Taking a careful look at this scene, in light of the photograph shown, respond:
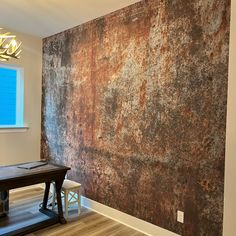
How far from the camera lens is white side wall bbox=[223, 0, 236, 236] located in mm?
1669

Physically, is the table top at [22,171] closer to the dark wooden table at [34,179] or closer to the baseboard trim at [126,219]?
the dark wooden table at [34,179]

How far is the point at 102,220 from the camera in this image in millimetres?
3119

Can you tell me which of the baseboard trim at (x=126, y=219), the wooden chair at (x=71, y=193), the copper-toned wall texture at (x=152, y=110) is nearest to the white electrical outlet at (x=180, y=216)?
the copper-toned wall texture at (x=152, y=110)

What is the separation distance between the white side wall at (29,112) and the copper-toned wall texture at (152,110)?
696 millimetres

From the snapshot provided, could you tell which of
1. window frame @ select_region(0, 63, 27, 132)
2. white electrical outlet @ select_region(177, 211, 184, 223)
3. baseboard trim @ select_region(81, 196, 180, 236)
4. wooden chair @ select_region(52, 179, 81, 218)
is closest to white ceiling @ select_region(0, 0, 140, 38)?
window frame @ select_region(0, 63, 27, 132)

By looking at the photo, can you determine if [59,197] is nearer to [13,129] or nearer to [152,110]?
[152,110]

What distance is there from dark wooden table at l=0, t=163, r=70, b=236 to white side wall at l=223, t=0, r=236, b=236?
1.95 metres

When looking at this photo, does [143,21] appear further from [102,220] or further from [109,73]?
[102,220]

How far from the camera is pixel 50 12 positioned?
321 cm

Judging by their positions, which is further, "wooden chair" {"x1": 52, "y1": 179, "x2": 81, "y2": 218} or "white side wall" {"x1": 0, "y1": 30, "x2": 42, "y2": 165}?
"white side wall" {"x1": 0, "y1": 30, "x2": 42, "y2": 165}

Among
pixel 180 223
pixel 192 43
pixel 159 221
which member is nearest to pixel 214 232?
pixel 180 223

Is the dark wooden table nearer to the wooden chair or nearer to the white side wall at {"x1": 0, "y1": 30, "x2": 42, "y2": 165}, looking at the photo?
the wooden chair

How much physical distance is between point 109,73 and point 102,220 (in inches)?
78.7

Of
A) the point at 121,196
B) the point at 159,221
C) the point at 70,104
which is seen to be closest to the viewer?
the point at 159,221
